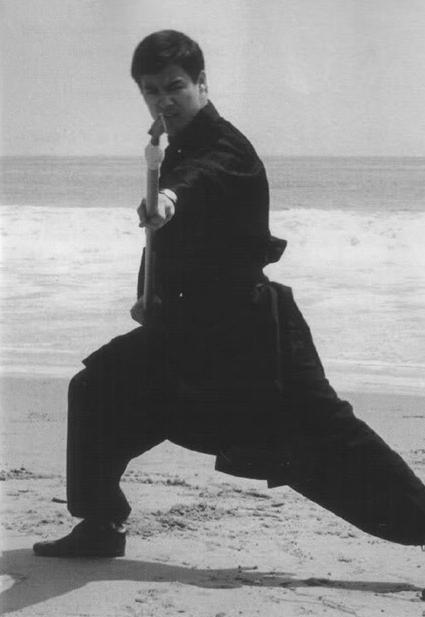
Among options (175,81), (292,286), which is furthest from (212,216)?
(292,286)

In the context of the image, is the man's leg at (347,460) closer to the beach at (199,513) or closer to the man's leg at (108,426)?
the beach at (199,513)

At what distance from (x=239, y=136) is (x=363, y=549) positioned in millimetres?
1375

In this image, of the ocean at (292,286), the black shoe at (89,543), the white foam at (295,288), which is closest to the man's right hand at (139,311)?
the black shoe at (89,543)

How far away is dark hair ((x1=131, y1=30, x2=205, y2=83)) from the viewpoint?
3314 mm

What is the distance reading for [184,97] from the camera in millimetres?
3352

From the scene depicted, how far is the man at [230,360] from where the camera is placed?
3.32m

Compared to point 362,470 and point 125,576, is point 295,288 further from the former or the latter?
point 362,470

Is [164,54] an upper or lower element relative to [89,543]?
upper

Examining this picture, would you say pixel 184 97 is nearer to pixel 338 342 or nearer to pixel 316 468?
pixel 316 468

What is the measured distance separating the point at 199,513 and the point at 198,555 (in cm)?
46

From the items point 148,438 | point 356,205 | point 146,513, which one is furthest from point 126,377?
point 356,205

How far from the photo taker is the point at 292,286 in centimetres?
1248

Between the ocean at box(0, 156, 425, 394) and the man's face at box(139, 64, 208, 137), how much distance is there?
3.74 metres

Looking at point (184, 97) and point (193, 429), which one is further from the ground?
point (184, 97)
